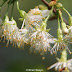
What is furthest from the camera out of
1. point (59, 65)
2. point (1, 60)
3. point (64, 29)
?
point (1, 60)

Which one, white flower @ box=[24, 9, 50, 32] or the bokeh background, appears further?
the bokeh background

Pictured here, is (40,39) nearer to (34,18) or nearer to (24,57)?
(34,18)

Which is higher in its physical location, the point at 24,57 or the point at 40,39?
the point at 40,39

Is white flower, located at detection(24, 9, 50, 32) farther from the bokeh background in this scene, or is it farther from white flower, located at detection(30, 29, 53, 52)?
the bokeh background

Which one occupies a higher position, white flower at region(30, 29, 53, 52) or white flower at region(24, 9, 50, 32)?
white flower at region(24, 9, 50, 32)

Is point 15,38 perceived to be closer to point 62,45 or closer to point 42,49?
point 42,49

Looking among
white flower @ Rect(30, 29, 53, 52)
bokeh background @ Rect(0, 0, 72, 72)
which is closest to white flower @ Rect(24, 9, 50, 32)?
white flower @ Rect(30, 29, 53, 52)

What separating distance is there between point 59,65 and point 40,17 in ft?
1.81

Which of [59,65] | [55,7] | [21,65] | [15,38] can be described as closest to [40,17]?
[55,7]

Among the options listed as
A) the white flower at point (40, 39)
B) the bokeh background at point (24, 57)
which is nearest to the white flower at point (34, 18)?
the white flower at point (40, 39)

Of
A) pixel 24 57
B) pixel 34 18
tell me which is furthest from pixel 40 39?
pixel 24 57

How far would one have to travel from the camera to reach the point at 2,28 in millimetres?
2223

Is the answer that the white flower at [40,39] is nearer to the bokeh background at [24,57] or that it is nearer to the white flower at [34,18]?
the white flower at [34,18]

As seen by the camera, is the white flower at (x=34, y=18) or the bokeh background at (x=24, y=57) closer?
the white flower at (x=34, y=18)
